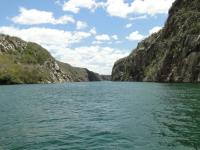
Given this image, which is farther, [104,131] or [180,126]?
[180,126]

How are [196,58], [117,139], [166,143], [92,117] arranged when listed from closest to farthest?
[166,143], [117,139], [92,117], [196,58]

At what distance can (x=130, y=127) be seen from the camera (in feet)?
139

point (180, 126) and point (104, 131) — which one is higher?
point (180, 126)

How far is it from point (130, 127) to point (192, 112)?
1594cm

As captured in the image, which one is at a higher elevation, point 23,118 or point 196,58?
point 196,58

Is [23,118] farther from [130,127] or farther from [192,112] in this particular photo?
[192,112]

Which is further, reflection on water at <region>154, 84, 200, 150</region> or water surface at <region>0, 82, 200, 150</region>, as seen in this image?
reflection on water at <region>154, 84, 200, 150</region>

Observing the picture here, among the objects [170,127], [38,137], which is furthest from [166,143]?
[38,137]

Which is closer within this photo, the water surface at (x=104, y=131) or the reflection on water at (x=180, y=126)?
the water surface at (x=104, y=131)

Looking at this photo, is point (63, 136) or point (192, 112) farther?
point (192, 112)

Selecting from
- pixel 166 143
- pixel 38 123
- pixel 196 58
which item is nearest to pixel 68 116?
pixel 38 123

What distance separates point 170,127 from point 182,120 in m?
5.60

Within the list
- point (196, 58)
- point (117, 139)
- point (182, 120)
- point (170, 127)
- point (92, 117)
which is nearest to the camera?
point (117, 139)

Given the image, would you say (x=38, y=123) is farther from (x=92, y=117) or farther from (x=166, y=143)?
(x=166, y=143)
